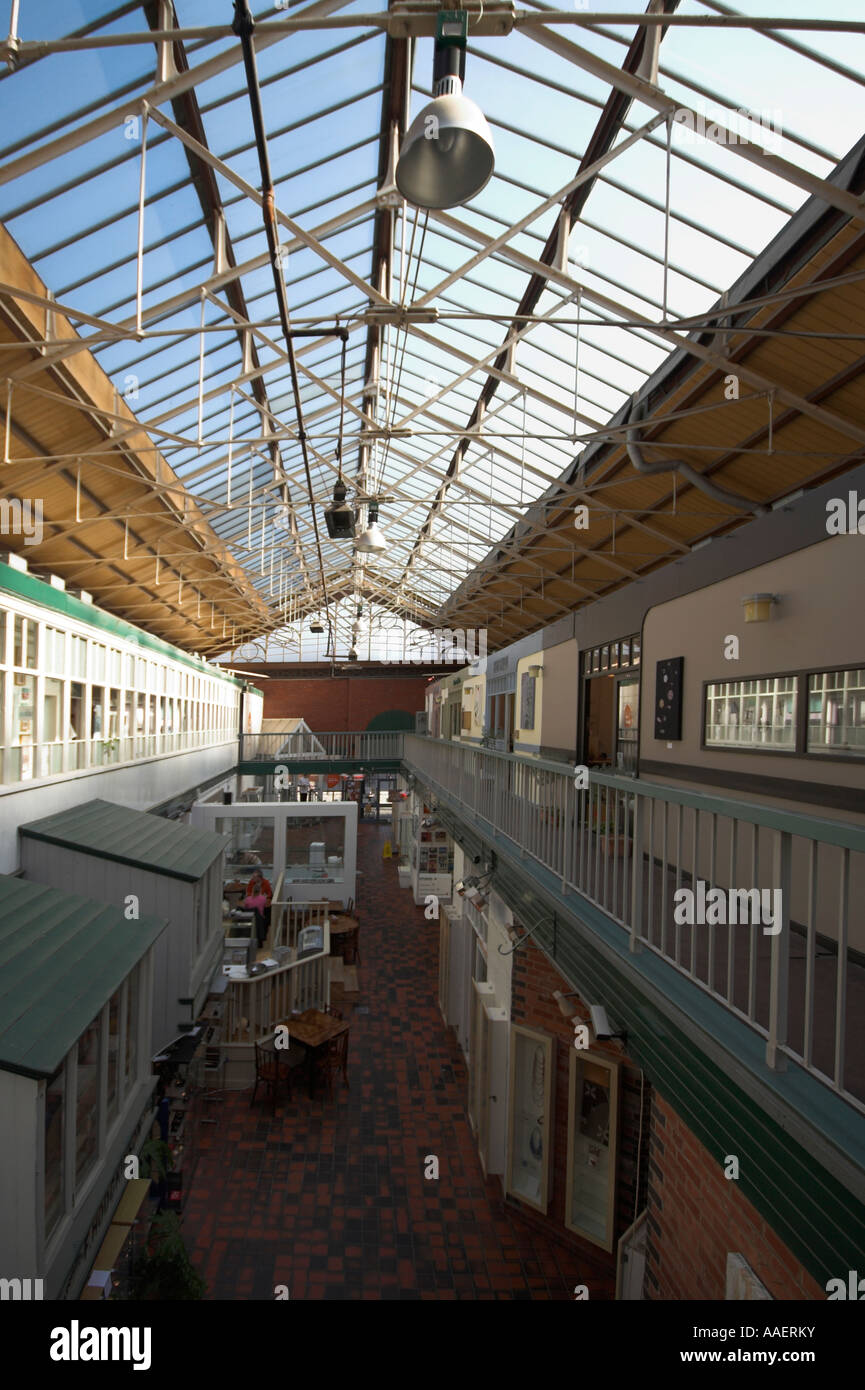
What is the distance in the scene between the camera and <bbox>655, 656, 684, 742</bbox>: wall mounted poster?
22.8ft

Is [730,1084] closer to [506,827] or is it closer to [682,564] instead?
[506,827]

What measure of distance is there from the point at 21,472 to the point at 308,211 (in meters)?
5.52

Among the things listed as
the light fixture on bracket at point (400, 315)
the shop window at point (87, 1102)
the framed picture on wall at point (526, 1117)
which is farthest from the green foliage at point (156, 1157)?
the light fixture on bracket at point (400, 315)

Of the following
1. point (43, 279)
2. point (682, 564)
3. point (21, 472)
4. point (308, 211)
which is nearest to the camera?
point (682, 564)

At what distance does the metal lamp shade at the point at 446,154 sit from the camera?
3.31 metres

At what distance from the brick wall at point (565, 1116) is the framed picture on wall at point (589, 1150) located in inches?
3.9

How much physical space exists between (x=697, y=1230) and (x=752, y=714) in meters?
3.29

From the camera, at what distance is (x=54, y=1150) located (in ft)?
14.3

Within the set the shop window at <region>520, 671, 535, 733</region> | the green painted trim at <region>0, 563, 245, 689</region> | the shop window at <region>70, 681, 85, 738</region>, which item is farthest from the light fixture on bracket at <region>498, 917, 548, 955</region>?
the shop window at <region>70, 681, 85, 738</region>

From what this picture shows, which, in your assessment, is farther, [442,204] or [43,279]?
[43,279]

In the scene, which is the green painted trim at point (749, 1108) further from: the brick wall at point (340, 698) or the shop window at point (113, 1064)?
the brick wall at point (340, 698)
